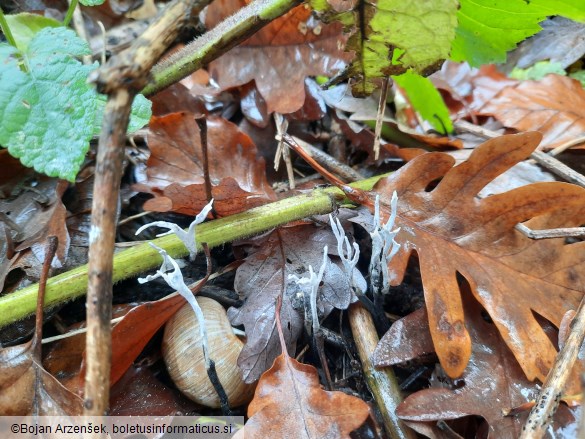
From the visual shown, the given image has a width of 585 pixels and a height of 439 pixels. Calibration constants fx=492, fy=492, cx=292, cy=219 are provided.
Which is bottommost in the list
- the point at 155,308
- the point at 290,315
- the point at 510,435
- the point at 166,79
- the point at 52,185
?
the point at 510,435

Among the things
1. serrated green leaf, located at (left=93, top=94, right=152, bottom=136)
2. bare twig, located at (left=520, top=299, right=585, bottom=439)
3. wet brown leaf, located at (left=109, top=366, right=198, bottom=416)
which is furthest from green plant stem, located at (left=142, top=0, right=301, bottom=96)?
bare twig, located at (left=520, top=299, right=585, bottom=439)

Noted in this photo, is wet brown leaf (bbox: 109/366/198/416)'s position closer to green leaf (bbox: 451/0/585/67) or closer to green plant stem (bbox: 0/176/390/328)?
green plant stem (bbox: 0/176/390/328)

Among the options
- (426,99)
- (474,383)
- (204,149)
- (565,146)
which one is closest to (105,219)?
(204,149)

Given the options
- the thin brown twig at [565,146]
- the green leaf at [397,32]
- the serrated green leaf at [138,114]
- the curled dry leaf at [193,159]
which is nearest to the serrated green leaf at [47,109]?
the serrated green leaf at [138,114]

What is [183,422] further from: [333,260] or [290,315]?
[333,260]

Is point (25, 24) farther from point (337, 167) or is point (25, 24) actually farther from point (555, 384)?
point (555, 384)

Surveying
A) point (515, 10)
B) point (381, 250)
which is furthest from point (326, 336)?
point (515, 10)
